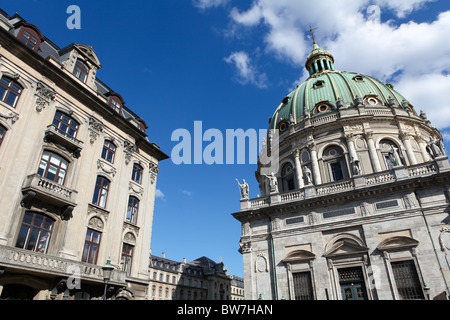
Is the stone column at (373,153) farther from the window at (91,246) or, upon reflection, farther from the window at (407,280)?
the window at (91,246)

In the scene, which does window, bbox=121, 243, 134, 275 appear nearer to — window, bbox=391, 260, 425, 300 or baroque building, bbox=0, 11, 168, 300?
baroque building, bbox=0, 11, 168, 300

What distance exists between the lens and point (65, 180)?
62.2ft

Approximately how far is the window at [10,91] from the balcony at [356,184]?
20.3 meters

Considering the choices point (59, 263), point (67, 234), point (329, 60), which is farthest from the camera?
point (329, 60)

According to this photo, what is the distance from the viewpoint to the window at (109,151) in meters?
22.7

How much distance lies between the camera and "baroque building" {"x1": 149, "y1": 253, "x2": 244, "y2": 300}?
65.6m

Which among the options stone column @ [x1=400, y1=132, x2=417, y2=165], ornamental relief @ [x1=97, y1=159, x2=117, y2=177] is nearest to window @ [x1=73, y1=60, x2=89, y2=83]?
ornamental relief @ [x1=97, y1=159, x2=117, y2=177]

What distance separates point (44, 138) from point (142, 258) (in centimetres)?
1121

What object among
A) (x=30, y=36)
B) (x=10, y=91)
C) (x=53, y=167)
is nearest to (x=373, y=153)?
(x=53, y=167)

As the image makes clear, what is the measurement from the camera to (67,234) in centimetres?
1766

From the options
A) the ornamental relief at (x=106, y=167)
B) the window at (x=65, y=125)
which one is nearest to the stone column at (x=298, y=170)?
the ornamental relief at (x=106, y=167)

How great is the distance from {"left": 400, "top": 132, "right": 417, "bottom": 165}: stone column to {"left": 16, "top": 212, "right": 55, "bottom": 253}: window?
1325 inches
